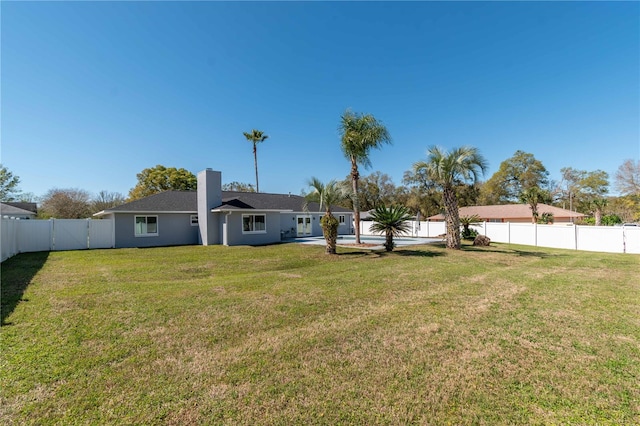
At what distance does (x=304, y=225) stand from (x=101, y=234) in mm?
14907

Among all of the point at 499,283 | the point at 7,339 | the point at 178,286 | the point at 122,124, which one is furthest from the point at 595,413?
the point at 122,124

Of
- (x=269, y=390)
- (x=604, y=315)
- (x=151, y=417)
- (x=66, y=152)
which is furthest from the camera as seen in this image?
(x=66, y=152)

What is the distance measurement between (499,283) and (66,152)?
79.3ft

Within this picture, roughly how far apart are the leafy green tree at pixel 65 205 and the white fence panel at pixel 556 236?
156 ft

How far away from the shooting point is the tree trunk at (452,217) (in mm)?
15195

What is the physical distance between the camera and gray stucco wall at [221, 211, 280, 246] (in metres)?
18.0

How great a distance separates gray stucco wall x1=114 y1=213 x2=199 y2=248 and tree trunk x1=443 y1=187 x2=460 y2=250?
1699cm

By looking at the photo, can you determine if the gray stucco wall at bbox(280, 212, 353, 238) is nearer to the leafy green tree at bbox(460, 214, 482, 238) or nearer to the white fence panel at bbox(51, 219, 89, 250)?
the leafy green tree at bbox(460, 214, 482, 238)

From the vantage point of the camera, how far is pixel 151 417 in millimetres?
2521

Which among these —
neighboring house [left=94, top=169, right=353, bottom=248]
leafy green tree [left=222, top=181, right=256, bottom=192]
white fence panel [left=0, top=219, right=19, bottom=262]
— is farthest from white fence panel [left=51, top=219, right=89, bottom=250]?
leafy green tree [left=222, top=181, right=256, bottom=192]

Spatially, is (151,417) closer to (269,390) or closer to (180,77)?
(269,390)

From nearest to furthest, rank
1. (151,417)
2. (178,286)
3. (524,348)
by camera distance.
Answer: (151,417) < (524,348) < (178,286)

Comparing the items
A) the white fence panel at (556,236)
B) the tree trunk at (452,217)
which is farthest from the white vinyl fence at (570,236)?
the tree trunk at (452,217)

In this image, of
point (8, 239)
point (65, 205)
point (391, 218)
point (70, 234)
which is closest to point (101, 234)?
point (70, 234)
